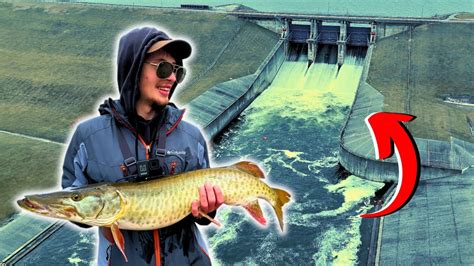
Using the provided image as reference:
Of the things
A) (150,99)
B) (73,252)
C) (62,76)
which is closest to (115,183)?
(150,99)

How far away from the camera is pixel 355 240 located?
29.6m

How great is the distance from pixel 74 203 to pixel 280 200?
211 centimetres

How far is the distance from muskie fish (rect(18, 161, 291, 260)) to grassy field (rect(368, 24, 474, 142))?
120 feet

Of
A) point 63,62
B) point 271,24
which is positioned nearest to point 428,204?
point 271,24

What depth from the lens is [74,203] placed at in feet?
13.9

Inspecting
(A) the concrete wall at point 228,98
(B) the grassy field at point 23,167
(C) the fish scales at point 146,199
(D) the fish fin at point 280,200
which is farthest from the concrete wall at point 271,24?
(C) the fish scales at point 146,199

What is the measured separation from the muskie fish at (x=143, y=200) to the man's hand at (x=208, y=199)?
2.3 inches

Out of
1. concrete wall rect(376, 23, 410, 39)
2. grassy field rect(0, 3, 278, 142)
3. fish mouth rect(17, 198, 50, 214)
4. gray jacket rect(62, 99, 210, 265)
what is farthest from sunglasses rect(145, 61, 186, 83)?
concrete wall rect(376, 23, 410, 39)

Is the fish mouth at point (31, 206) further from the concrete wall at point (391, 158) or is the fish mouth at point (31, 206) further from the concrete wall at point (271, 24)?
the concrete wall at point (271, 24)

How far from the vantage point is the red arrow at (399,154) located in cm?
2512

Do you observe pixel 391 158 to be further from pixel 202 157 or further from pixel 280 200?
pixel 202 157

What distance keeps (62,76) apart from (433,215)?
4000cm

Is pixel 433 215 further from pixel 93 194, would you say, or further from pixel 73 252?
pixel 93 194

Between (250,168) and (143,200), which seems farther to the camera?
(250,168)
